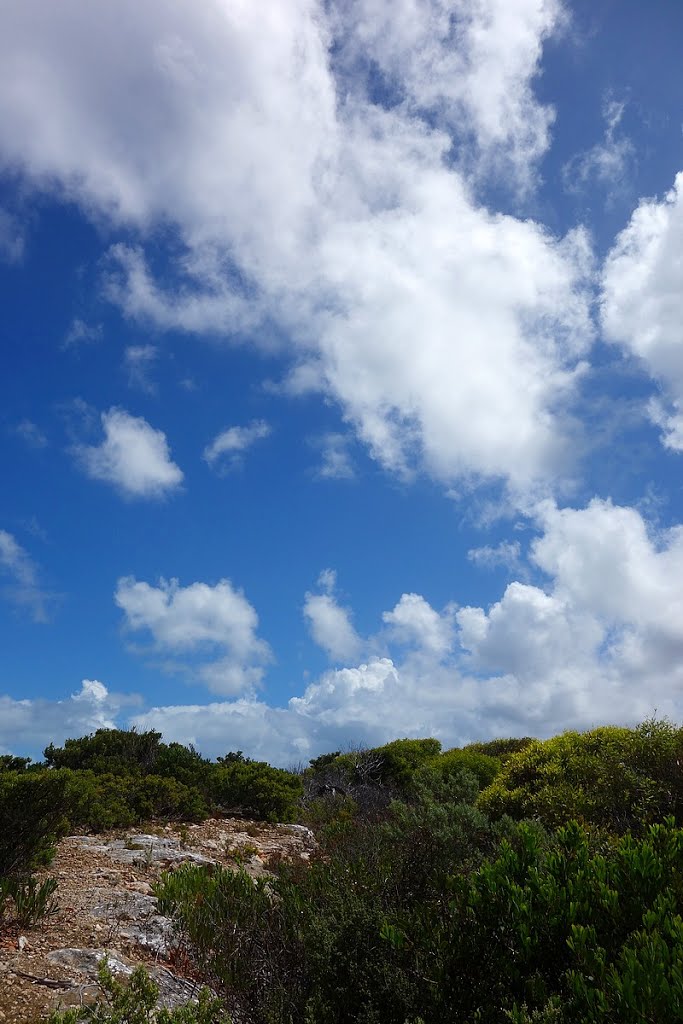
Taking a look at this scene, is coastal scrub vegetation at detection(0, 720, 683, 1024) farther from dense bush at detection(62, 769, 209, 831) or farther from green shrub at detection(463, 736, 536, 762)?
green shrub at detection(463, 736, 536, 762)

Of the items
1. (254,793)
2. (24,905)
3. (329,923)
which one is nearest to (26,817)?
(24,905)

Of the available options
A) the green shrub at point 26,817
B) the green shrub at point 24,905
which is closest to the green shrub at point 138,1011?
the green shrub at point 24,905

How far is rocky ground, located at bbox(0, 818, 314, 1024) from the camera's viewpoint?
6055mm

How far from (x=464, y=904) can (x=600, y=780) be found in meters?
6.38

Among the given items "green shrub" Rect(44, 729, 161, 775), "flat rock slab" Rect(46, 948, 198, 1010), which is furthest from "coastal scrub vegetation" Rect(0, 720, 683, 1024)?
"green shrub" Rect(44, 729, 161, 775)

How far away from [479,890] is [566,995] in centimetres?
80

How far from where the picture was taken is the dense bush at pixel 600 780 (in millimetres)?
9453

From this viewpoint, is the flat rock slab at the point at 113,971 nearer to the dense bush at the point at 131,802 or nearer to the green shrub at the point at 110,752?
the dense bush at the point at 131,802

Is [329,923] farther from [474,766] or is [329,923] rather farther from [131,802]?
[474,766]

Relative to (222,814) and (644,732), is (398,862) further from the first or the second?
(222,814)

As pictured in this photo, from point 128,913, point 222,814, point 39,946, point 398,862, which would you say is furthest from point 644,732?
point 222,814

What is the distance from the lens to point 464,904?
15.4 feet

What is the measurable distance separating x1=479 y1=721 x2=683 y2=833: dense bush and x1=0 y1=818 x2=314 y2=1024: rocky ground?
4608 millimetres

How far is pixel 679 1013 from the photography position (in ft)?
9.77
